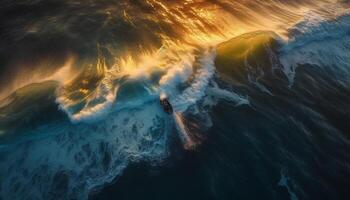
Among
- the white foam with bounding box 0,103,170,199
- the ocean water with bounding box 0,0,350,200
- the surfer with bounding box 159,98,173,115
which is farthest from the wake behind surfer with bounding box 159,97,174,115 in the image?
the white foam with bounding box 0,103,170,199

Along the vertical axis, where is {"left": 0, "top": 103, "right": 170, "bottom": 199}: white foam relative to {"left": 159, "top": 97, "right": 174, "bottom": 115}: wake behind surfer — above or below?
below

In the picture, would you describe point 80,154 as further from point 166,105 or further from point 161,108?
point 166,105

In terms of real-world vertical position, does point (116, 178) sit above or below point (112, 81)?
below

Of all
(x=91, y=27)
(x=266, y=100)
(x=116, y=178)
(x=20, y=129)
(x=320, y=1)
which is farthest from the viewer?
(x=320, y=1)

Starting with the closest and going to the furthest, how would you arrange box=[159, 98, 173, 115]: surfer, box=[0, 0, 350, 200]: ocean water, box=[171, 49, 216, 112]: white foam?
box=[0, 0, 350, 200]: ocean water, box=[159, 98, 173, 115]: surfer, box=[171, 49, 216, 112]: white foam

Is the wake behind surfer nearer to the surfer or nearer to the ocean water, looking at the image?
the surfer

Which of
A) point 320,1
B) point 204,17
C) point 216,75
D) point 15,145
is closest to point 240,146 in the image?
point 216,75

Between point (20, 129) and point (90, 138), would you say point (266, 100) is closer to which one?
point (90, 138)
